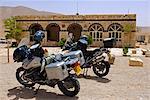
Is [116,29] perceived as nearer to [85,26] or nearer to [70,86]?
[85,26]

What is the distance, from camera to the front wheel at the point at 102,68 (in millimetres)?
9797

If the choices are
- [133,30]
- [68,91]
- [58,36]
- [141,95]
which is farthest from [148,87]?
[58,36]

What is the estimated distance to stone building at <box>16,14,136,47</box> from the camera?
3250 centimetres

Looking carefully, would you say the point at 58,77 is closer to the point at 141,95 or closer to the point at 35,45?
the point at 35,45

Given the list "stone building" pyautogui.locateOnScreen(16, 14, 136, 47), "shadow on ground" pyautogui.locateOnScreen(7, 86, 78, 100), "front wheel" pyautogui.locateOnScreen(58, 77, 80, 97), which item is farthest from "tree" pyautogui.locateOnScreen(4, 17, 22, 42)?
"front wheel" pyautogui.locateOnScreen(58, 77, 80, 97)

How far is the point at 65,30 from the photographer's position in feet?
111

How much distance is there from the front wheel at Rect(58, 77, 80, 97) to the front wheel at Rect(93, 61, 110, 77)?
2.92 meters

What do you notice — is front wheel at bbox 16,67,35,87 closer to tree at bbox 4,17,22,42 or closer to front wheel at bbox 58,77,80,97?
front wheel at bbox 58,77,80,97

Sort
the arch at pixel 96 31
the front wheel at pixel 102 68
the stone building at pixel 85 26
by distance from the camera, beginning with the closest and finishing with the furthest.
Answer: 1. the front wheel at pixel 102 68
2. the stone building at pixel 85 26
3. the arch at pixel 96 31

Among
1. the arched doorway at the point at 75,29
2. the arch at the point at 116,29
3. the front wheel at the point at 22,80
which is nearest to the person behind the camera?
the front wheel at the point at 22,80

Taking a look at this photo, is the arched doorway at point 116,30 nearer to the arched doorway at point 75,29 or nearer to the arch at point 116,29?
the arch at point 116,29

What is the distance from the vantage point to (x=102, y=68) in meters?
9.91

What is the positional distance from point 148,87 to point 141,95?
114 centimetres

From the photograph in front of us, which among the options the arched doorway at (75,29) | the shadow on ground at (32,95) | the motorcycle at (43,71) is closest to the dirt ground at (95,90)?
the shadow on ground at (32,95)
